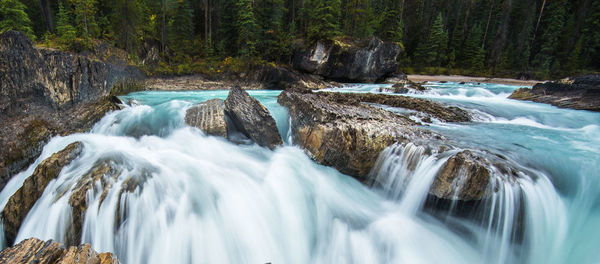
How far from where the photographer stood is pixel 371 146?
5.31m

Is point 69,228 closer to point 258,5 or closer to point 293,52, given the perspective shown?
point 293,52

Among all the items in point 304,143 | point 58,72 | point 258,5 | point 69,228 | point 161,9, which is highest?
point 258,5

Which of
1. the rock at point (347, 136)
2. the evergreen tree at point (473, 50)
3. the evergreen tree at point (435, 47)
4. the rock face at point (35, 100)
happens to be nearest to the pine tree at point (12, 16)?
the rock face at point (35, 100)

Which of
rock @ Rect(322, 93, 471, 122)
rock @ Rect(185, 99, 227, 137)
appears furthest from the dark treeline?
rock @ Rect(322, 93, 471, 122)

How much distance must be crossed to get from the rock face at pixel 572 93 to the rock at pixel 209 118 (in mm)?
14692

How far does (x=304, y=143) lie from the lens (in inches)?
255

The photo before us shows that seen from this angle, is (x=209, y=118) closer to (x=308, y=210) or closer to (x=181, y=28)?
(x=308, y=210)

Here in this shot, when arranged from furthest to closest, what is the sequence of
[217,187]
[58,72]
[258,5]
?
1. [258,5]
2. [58,72]
3. [217,187]

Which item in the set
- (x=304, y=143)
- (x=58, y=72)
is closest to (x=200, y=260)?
(x=304, y=143)

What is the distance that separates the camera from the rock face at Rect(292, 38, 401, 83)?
75.3 feet

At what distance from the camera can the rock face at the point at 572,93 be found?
10.6 metres

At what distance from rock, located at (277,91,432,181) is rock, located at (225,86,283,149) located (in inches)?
29.7

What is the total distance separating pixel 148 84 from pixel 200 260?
18.2 metres

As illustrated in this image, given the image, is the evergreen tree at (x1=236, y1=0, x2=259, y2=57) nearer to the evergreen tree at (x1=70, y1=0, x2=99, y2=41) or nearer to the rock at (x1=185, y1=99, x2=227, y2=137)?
the evergreen tree at (x1=70, y1=0, x2=99, y2=41)
